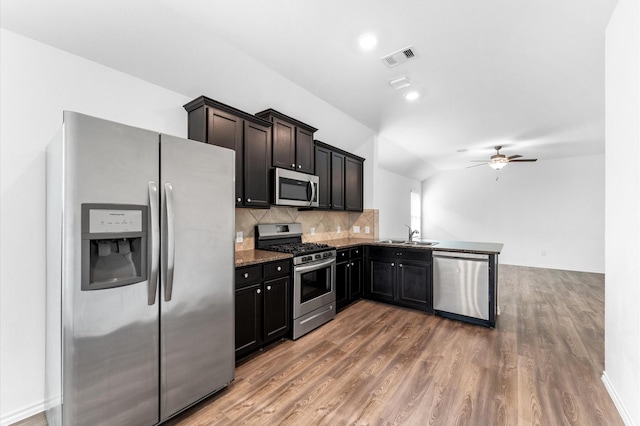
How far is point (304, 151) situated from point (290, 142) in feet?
0.92

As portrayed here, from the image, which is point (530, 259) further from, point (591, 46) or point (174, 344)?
point (174, 344)

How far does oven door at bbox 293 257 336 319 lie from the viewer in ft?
9.42

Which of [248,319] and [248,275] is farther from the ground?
[248,275]

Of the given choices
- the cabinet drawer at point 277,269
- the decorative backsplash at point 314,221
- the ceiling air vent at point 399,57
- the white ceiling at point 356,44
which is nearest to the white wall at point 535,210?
the white ceiling at point 356,44

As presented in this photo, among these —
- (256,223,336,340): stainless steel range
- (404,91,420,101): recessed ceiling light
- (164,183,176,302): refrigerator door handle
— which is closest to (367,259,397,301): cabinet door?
(256,223,336,340): stainless steel range

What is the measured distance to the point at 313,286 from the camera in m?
3.18

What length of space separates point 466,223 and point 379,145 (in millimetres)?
4428

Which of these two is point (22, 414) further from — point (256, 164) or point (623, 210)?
point (623, 210)

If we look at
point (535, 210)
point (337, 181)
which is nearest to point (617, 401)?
point (337, 181)

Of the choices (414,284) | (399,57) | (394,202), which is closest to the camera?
(399,57)

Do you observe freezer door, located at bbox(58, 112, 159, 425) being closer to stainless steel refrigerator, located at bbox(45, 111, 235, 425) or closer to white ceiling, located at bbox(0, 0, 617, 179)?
stainless steel refrigerator, located at bbox(45, 111, 235, 425)

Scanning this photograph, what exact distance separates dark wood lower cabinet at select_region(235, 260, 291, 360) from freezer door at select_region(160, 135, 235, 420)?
1.06 feet

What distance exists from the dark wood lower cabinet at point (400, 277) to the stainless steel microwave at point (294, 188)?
1345 mm

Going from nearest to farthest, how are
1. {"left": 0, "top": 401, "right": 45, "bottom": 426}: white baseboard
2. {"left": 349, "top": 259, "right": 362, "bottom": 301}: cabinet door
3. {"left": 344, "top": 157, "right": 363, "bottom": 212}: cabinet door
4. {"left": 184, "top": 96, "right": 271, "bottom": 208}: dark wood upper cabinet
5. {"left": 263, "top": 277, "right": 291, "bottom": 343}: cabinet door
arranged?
1. {"left": 0, "top": 401, "right": 45, "bottom": 426}: white baseboard
2. {"left": 184, "top": 96, "right": 271, "bottom": 208}: dark wood upper cabinet
3. {"left": 263, "top": 277, "right": 291, "bottom": 343}: cabinet door
4. {"left": 349, "top": 259, "right": 362, "bottom": 301}: cabinet door
5. {"left": 344, "top": 157, "right": 363, "bottom": 212}: cabinet door
